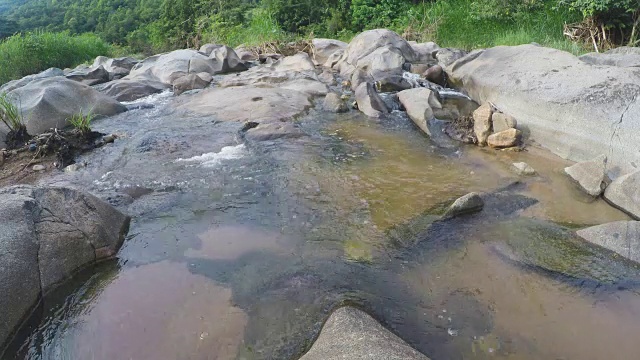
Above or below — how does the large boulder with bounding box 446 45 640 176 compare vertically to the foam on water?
above

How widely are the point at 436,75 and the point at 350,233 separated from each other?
7987mm

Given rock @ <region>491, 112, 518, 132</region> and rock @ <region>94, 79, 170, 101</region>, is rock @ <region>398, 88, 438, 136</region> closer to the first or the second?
rock @ <region>491, 112, 518, 132</region>

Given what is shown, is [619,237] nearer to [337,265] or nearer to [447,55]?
[337,265]

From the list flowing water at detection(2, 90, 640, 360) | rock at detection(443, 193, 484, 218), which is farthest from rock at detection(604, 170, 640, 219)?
rock at detection(443, 193, 484, 218)

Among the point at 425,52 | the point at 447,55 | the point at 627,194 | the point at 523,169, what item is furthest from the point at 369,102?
the point at 425,52

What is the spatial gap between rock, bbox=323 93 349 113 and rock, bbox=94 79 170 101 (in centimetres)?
541

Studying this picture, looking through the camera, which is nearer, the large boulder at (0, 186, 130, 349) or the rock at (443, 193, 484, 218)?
the large boulder at (0, 186, 130, 349)

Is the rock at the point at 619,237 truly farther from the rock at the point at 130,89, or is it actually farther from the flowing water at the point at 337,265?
the rock at the point at 130,89

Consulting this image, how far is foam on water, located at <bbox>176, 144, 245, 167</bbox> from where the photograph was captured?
7039mm

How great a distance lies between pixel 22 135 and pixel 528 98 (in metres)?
9.09

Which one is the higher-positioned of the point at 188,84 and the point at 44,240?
the point at 44,240

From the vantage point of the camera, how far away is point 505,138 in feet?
24.2

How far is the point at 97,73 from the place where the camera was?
15.2 m

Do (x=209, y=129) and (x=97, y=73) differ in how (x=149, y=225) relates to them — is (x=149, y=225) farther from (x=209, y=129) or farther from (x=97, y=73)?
(x=97, y=73)
